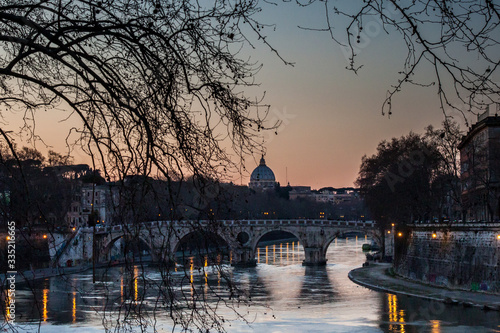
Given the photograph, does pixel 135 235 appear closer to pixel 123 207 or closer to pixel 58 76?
pixel 123 207

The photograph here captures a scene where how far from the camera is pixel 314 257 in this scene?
2606 inches

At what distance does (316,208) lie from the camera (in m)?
163

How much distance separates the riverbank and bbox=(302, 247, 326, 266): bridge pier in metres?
10.9

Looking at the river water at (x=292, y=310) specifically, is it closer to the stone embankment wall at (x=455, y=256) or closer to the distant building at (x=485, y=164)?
the stone embankment wall at (x=455, y=256)

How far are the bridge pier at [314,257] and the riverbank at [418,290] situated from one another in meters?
10.9

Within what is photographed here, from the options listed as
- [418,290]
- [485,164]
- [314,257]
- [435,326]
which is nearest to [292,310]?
[418,290]

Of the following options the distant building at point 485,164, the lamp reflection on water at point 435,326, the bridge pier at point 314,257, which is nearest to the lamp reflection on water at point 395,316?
the lamp reflection on water at point 435,326

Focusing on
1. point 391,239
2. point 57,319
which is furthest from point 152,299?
point 391,239

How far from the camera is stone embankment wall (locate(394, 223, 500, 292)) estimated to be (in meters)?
33.6

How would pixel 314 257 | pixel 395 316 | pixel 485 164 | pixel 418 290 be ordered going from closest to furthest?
pixel 395 316 < pixel 418 290 < pixel 485 164 < pixel 314 257

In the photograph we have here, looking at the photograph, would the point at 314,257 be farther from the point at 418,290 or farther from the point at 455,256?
the point at 455,256

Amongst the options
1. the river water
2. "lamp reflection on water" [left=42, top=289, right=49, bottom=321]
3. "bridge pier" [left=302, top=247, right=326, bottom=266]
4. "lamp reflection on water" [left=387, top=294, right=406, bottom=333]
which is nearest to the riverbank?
the river water

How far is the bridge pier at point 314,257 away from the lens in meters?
65.4

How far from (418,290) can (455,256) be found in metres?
2.68
